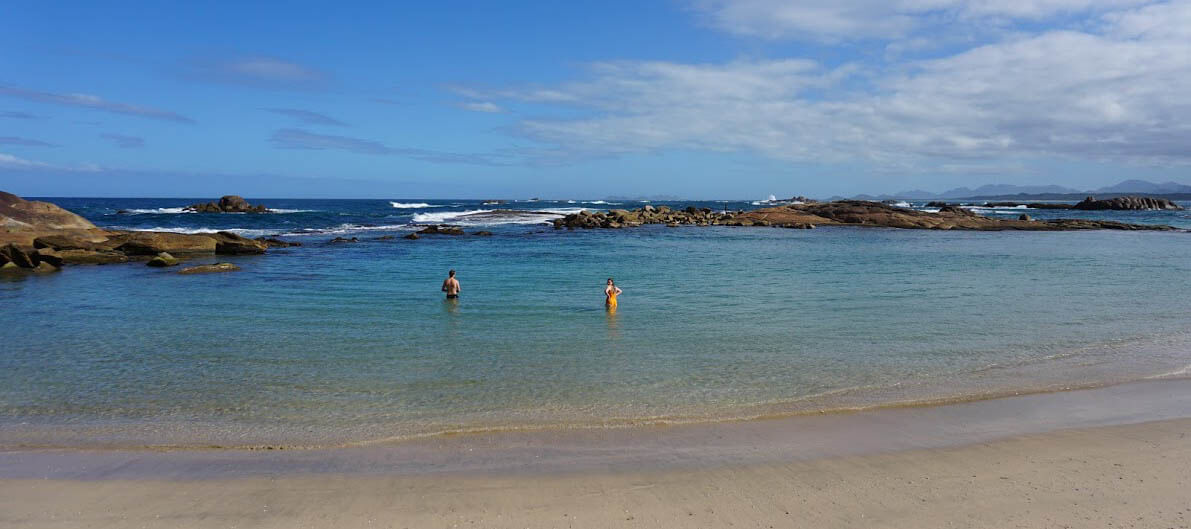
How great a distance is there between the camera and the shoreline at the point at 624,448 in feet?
21.4

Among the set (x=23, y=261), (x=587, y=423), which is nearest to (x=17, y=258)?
(x=23, y=261)

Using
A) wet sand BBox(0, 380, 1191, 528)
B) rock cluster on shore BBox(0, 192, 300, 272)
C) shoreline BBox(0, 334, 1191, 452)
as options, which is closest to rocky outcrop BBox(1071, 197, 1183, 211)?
shoreline BBox(0, 334, 1191, 452)

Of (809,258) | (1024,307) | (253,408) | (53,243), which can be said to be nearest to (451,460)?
(253,408)

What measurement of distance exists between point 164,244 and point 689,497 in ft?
102

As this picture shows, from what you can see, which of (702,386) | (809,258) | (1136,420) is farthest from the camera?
(809,258)

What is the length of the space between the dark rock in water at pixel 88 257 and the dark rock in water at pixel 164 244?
1248mm

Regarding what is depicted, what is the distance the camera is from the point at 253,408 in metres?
8.33

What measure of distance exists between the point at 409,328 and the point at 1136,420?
37.3ft

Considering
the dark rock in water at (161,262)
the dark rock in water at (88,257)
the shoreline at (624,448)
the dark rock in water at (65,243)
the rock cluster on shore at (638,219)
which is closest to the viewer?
the shoreline at (624,448)

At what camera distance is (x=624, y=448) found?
705cm

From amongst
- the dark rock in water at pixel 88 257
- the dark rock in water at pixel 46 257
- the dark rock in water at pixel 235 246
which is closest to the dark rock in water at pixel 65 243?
A: the dark rock in water at pixel 88 257

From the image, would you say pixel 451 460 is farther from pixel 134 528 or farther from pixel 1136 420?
pixel 1136 420

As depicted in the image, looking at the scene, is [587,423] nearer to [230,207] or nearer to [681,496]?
[681,496]

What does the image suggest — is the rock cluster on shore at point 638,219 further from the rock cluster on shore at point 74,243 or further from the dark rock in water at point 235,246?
the rock cluster on shore at point 74,243
